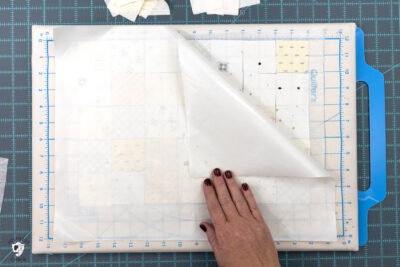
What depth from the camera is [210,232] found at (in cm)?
94

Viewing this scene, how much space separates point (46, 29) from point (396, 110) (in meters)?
1.23

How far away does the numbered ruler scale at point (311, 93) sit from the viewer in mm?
987

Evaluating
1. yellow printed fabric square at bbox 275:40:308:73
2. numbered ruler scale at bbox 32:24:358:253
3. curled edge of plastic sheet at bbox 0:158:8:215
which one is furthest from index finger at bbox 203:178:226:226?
curled edge of plastic sheet at bbox 0:158:8:215

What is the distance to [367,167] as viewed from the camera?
1.02 m

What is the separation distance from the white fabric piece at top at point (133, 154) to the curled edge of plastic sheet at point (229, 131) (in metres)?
0.06

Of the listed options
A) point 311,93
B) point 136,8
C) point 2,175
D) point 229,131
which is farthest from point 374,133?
point 2,175

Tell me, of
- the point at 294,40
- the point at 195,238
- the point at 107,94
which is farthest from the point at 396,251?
the point at 107,94

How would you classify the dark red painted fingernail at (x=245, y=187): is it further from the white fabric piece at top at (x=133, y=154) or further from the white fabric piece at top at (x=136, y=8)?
the white fabric piece at top at (x=136, y=8)

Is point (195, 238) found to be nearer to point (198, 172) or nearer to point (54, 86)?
point (198, 172)

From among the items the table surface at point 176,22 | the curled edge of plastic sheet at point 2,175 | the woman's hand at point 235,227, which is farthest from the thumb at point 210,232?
the curled edge of plastic sheet at point 2,175

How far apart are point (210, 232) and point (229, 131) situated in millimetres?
327

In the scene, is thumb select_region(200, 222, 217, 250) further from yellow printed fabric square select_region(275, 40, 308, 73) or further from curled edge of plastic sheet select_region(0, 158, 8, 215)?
curled edge of plastic sheet select_region(0, 158, 8, 215)

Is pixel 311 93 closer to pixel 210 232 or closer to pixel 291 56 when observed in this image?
pixel 291 56

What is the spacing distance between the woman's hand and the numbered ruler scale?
Result: 0.10m
